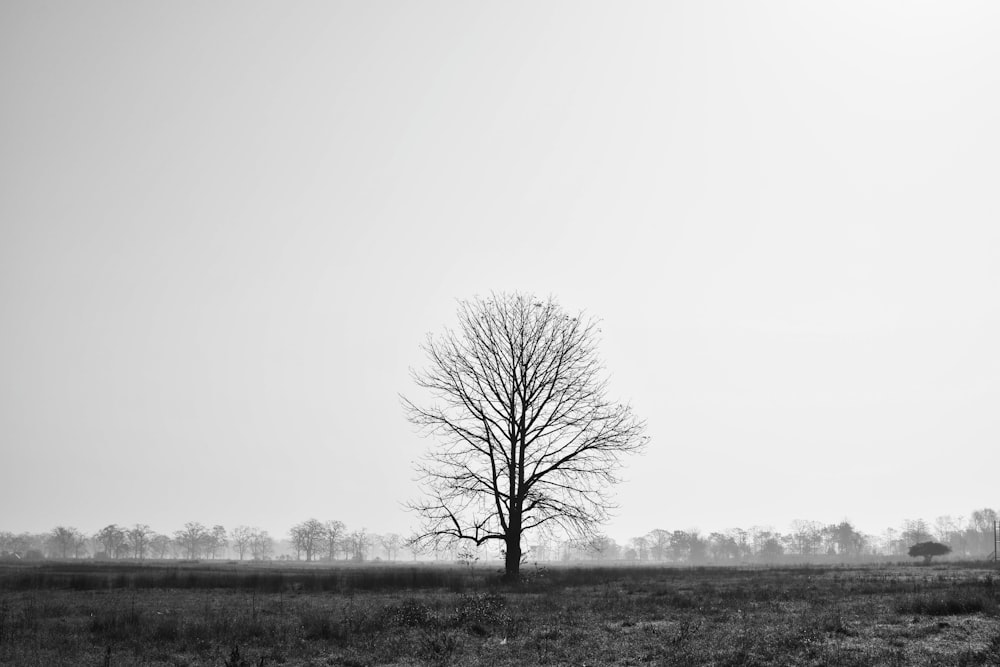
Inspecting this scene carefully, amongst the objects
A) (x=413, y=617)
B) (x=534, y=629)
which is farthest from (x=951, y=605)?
(x=413, y=617)

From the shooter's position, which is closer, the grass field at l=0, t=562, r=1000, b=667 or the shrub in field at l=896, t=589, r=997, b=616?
the grass field at l=0, t=562, r=1000, b=667

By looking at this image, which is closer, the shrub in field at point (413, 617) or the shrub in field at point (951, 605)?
the shrub in field at point (951, 605)

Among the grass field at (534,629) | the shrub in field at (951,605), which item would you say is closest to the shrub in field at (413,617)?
the grass field at (534,629)

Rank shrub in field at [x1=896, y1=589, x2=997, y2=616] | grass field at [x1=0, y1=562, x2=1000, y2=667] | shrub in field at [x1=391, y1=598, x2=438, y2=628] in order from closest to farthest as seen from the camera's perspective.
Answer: grass field at [x1=0, y1=562, x2=1000, y2=667]
shrub in field at [x1=896, y1=589, x2=997, y2=616]
shrub in field at [x1=391, y1=598, x2=438, y2=628]

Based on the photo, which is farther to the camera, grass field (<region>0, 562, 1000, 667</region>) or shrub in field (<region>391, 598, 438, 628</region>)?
shrub in field (<region>391, 598, 438, 628</region>)

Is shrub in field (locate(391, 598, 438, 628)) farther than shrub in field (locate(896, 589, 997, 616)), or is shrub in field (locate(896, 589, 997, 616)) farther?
shrub in field (locate(391, 598, 438, 628))

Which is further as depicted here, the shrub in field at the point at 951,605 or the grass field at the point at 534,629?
the shrub in field at the point at 951,605

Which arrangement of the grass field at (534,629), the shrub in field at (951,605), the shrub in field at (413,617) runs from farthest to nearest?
the shrub in field at (413,617), the shrub in field at (951,605), the grass field at (534,629)

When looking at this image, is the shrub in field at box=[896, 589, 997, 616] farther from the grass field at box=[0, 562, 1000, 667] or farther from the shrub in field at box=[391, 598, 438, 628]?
the shrub in field at box=[391, 598, 438, 628]

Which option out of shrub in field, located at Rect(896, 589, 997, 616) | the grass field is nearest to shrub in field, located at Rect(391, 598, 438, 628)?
the grass field

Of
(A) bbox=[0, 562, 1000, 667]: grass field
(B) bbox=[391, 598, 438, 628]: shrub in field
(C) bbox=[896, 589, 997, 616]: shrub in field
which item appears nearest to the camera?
(A) bbox=[0, 562, 1000, 667]: grass field

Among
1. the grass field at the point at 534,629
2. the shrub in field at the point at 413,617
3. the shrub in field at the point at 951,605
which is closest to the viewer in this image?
the grass field at the point at 534,629

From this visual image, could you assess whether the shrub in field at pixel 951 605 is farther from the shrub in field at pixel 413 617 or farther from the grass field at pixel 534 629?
the shrub in field at pixel 413 617

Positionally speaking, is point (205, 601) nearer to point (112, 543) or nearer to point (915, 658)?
point (915, 658)
